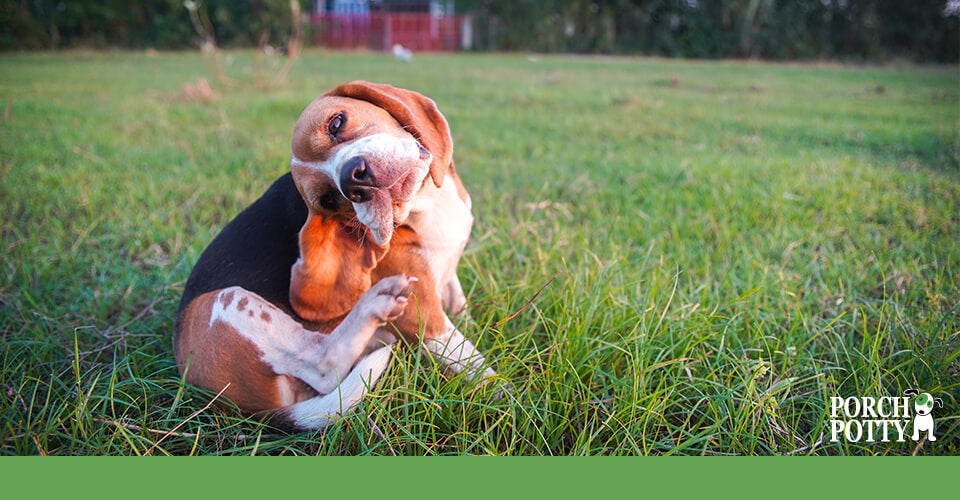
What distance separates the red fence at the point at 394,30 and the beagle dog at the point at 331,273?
20812mm

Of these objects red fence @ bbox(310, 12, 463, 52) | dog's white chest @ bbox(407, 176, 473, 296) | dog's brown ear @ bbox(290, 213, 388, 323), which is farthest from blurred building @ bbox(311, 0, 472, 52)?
dog's brown ear @ bbox(290, 213, 388, 323)

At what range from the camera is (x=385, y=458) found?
1.59 meters

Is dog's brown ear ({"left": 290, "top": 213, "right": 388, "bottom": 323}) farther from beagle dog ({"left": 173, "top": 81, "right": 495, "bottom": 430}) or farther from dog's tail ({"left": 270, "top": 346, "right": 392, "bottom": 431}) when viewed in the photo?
dog's tail ({"left": 270, "top": 346, "right": 392, "bottom": 431})

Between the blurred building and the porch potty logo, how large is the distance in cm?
2100

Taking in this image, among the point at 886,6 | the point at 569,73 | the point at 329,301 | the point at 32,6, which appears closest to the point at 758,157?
the point at 886,6

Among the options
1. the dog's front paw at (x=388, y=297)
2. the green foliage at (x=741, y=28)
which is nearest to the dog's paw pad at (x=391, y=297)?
the dog's front paw at (x=388, y=297)

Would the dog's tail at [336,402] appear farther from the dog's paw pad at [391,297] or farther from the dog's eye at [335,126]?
the dog's eye at [335,126]

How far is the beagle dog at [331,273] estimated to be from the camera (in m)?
1.66

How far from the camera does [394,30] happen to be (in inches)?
846

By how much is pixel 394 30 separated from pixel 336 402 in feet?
71.3

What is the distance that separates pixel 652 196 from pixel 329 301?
3081mm

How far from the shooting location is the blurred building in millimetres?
21094

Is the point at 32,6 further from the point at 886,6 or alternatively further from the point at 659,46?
the point at 659,46

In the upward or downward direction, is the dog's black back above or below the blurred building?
below
